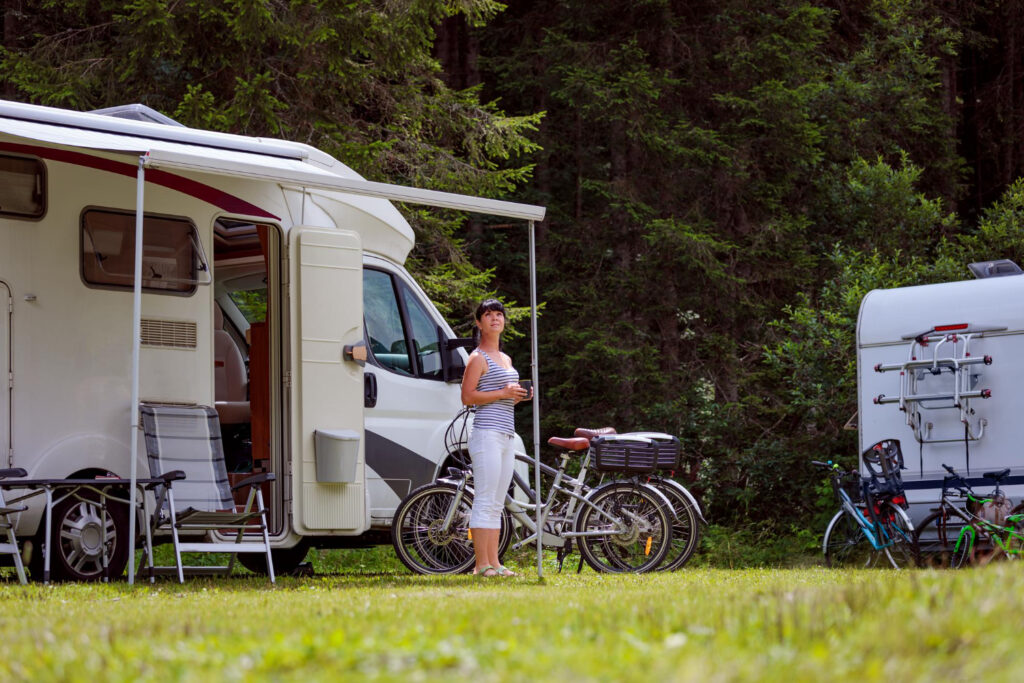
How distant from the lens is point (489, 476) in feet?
27.6

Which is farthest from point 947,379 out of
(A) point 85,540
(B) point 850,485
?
(A) point 85,540

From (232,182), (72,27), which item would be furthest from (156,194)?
(72,27)

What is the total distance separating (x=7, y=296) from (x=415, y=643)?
518 centimetres

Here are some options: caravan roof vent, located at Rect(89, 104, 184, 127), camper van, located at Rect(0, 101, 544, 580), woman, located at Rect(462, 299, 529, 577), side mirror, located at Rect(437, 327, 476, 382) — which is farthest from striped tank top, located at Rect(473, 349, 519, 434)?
caravan roof vent, located at Rect(89, 104, 184, 127)

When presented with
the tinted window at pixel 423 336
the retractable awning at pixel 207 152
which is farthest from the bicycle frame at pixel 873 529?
the retractable awning at pixel 207 152

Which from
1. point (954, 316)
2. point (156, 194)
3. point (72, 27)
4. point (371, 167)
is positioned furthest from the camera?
point (72, 27)

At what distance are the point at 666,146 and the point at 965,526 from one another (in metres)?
9.75

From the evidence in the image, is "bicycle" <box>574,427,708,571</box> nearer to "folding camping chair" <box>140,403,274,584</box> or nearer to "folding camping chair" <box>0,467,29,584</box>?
"folding camping chair" <box>140,403,274,584</box>

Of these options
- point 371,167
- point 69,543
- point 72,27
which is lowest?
point 69,543

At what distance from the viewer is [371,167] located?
14594 mm

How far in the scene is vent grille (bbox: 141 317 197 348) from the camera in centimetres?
857

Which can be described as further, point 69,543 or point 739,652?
point 69,543

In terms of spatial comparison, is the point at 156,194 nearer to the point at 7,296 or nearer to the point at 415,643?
the point at 7,296

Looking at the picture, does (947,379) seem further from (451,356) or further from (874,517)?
(451,356)
